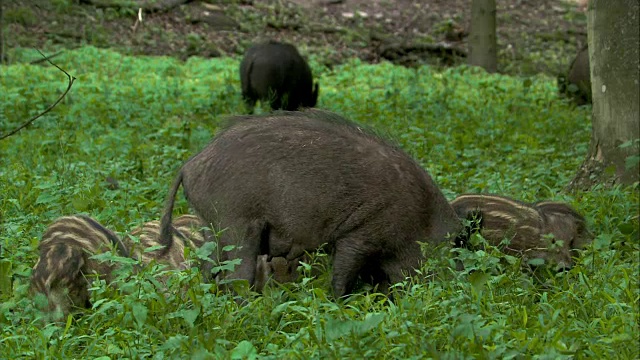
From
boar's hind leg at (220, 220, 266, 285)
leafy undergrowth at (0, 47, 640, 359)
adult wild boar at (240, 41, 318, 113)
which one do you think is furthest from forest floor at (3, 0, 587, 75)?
boar's hind leg at (220, 220, 266, 285)

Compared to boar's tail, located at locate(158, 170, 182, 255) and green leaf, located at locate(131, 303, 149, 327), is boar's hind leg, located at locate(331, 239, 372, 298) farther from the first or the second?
green leaf, located at locate(131, 303, 149, 327)

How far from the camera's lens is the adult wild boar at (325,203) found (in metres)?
4.64

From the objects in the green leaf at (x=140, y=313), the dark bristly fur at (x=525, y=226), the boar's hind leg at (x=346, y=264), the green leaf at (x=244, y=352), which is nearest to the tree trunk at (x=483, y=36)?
the dark bristly fur at (x=525, y=226)

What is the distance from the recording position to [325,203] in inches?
183

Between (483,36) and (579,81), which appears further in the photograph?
(483,36)

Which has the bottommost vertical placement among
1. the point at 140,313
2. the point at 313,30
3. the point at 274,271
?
the point at 313,30

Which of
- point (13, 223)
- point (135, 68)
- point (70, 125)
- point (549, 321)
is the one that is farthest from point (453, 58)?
point (549, 321)

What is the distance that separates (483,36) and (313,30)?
4.12m

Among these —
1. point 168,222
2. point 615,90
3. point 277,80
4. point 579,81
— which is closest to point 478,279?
point 168,222

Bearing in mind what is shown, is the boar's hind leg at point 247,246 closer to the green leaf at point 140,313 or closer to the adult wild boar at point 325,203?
the adult wild boar at point 325,203

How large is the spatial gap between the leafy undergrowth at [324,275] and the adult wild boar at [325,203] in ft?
0.61

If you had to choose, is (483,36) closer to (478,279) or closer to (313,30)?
(313,30)

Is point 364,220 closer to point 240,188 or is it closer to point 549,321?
point 240,188

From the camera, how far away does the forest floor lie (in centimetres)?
1728
